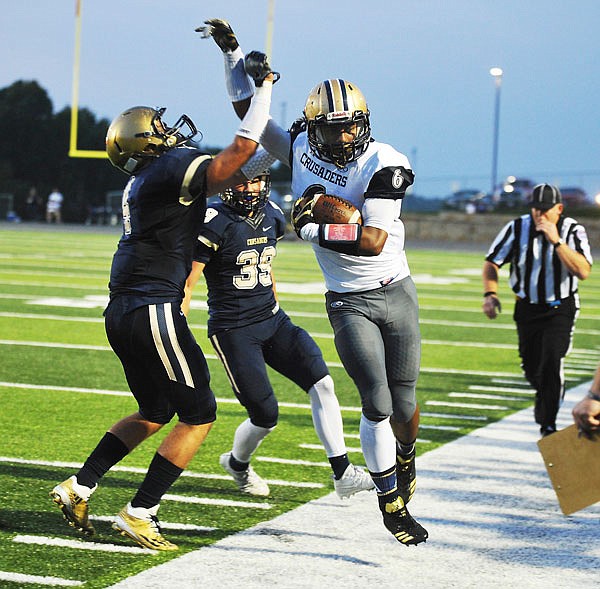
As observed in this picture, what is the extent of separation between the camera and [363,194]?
4.45 metres

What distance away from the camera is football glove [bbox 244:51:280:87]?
4086 mm

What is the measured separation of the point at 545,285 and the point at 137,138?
127 inches

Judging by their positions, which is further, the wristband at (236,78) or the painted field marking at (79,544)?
the wristband at (236,78)

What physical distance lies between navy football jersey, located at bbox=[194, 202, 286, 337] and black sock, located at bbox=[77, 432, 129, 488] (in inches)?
34.5

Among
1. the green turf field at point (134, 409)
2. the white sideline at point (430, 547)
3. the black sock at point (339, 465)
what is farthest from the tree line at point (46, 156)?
the black sock at point (339, 465)

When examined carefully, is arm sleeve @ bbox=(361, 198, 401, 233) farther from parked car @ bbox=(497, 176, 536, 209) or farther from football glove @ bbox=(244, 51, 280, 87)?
parked car @ bbox=(497, 176, 536, 209)

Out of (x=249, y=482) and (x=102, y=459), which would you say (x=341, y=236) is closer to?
(x=102, y=459)

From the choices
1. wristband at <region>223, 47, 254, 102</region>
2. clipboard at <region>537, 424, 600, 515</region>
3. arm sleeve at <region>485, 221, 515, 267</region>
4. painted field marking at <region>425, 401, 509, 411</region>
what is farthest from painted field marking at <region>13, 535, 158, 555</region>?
painted field marking at <region>425, 401, 509, 411</region>

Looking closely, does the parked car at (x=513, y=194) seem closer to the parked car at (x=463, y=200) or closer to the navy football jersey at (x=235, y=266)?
the parked car at (x=463, y=200)

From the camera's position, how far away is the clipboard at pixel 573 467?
3.31 metres

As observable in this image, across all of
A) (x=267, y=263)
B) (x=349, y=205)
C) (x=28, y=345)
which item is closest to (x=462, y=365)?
(x=28, y=345)

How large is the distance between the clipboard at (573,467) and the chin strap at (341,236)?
1.19 m

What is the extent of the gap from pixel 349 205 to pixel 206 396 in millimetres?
934

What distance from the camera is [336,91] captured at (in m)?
4.41
